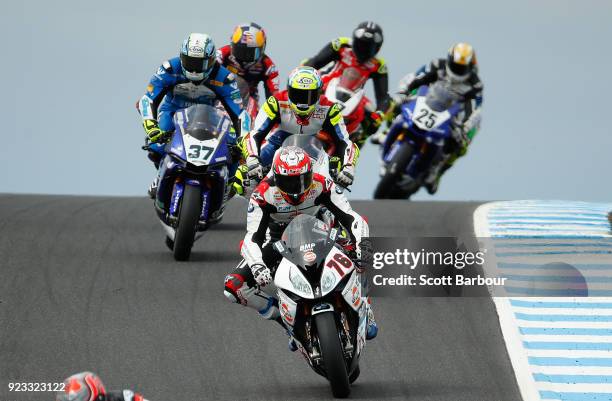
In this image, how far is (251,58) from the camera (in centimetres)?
1950

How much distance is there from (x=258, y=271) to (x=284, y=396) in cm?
90

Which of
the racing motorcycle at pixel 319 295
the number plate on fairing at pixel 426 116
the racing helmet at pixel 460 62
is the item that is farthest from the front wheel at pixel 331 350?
the racing helmet at pixel 460 62

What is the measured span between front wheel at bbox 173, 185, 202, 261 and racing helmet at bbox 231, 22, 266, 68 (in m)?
4.10

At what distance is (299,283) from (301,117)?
419 centimetres

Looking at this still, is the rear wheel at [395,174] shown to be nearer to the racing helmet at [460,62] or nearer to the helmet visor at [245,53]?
the racing helmet at [460,62]

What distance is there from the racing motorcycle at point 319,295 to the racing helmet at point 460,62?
1195 centimetres

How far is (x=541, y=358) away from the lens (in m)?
12.1

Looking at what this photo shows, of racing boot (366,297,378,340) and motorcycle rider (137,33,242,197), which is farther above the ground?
racing boot (366,297,378,340)

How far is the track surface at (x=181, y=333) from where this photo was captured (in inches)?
448

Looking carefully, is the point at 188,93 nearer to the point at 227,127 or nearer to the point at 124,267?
the point at 227,127

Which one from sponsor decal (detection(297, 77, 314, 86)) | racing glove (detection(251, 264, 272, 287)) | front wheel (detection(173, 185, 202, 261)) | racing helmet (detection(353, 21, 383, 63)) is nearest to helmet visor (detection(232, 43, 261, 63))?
racing helmet (detection(353, 21, 383, 63))

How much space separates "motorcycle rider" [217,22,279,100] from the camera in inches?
765

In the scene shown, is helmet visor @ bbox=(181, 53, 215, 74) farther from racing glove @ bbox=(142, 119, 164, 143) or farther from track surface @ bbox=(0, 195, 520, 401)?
track surface @ bbox=(0, 195, 520, 401)

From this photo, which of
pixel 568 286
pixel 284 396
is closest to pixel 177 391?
pixel 284 396
